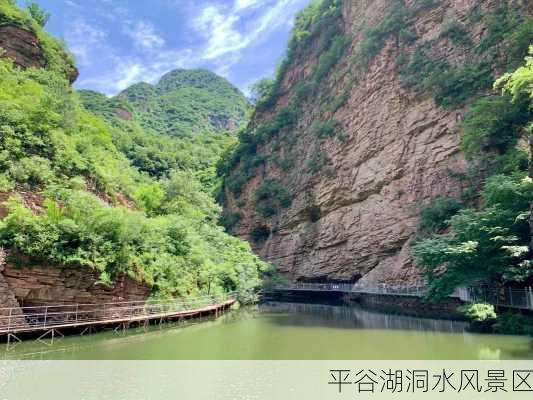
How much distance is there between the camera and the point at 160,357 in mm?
11898

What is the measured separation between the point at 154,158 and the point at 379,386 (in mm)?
55334

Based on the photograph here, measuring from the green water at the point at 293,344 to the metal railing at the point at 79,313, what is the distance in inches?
28.3

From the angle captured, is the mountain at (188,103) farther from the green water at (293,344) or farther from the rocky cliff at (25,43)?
the green water at (293,344)

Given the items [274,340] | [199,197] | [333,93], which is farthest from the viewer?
[333,93]

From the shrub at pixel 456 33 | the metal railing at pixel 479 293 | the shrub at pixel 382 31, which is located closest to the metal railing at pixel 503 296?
the metal railing at pixel 479 293

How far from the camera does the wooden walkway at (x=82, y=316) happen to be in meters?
14.8

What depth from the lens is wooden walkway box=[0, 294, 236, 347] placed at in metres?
14.8

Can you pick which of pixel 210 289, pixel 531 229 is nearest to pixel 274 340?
pixel 531 229

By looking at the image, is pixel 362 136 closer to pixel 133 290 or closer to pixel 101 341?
pixel 133 290

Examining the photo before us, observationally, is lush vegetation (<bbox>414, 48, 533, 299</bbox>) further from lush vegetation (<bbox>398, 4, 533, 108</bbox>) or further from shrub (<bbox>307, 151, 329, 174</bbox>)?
shrub (<bbox>307, 151, 329, 174</bbox>)

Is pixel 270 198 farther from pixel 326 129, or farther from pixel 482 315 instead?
pixel 482 315

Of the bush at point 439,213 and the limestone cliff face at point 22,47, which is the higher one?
the limestone cliff face at point 22,47

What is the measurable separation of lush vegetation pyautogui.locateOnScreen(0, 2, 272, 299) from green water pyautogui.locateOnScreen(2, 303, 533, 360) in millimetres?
3584

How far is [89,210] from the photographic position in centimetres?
1845
